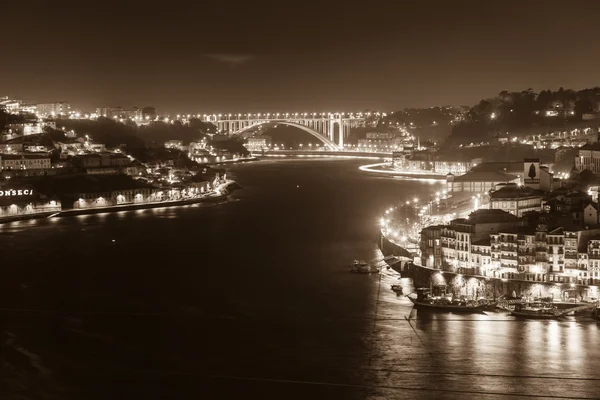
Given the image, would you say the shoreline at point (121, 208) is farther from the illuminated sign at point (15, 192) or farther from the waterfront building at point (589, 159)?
the waterfront building at point (589, 159)

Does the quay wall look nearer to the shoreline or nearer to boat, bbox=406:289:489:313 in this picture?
boat, bbox=406:289:489:313

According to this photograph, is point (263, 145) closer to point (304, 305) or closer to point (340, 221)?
point (340, 221)

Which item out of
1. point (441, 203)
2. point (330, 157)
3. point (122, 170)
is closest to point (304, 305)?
point (441, 203)

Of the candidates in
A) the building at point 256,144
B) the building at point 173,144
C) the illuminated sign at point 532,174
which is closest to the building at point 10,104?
the building at point 173,144

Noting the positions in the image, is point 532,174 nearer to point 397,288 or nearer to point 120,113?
point 397,288

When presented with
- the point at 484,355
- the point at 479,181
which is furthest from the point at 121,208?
the point at 484,355
